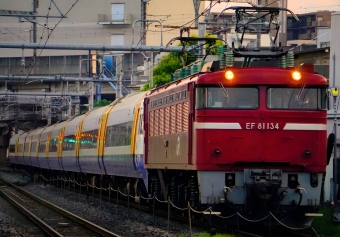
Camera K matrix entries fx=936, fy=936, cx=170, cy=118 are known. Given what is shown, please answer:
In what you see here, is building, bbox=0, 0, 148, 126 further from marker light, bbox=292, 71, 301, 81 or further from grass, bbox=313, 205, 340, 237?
marker light, bbox=292, 71, 301, 81

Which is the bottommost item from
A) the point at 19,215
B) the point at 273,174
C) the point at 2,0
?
the point at 19,215

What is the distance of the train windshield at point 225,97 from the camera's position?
1636cm

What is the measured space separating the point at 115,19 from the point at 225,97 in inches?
2589

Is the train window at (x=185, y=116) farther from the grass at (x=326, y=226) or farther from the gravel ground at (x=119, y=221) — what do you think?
the grass at (x=326, y=226)

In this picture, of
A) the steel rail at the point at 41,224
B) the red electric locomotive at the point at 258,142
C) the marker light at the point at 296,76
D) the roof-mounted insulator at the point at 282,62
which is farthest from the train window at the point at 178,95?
the steel rail at the point at 41,224

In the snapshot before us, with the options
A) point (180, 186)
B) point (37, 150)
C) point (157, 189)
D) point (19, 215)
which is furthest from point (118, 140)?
point (37, 150)

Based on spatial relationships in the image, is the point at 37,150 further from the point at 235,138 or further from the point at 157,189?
the point at 235,138

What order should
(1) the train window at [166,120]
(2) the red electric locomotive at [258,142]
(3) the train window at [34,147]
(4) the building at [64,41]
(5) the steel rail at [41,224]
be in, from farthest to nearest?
(4) the building at [64,41] → (3) the train window at [34,147] → (1) the train window at [166,120] → (5) the steel rail at [41,224] → (2) the red electric locomotive at [258,142]

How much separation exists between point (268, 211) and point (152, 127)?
553 centimetres

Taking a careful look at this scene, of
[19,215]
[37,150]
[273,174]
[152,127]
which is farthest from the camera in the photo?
[37,150]

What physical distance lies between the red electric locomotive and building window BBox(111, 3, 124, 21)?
65377mm

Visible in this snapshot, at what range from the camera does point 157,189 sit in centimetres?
2188

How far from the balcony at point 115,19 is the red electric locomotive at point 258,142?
6413cm

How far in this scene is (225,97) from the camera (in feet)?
53.8
